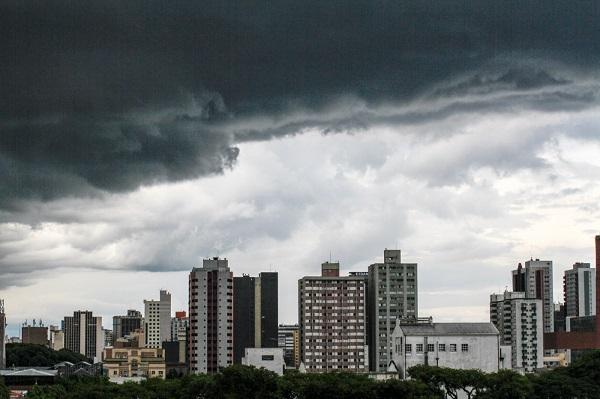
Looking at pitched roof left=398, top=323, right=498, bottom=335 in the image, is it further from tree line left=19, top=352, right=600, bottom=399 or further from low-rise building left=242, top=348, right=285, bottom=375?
low-rise building left=242, top=348, right=285, bottom=375

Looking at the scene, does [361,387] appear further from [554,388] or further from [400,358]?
[400,358]

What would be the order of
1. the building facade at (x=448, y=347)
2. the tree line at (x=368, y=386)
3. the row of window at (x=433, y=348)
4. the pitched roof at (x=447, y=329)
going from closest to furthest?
the tree line at (x=368, y=386)
the building facade at (x=448, y=347)
the row of window at (x=433, y=348)
the pitched roof at (x=447, y=329)

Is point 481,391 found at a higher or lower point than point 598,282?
lower

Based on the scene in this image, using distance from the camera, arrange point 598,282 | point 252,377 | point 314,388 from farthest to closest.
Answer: point 598,282, point 314,388, point 252,377

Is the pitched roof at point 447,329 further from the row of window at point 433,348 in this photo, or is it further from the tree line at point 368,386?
the tree line at point 368,386

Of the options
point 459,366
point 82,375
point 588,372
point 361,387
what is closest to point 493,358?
point 459,366

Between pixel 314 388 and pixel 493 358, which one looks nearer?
pixel 314 388

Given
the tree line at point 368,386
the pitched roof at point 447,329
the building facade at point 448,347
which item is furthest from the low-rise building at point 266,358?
the tree line at point 368,386
